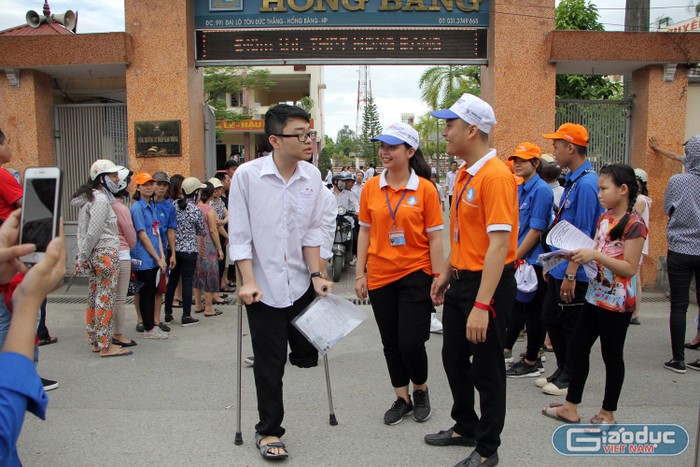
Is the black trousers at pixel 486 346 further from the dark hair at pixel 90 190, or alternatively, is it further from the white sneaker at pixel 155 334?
the white sneaker at pixel 155 334

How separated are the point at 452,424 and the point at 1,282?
3035 mm

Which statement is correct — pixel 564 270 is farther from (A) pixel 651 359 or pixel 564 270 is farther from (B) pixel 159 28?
(B) pixel 159 28

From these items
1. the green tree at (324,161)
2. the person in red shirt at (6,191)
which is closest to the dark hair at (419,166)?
the person in red shirt at (6,191)

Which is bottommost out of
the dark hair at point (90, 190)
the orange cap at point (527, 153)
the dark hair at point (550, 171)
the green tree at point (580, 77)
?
the dark hair at point (90, 190)

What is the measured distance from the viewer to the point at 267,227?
3752mm

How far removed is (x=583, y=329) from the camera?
4090mm

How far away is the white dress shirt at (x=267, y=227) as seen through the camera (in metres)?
3.74

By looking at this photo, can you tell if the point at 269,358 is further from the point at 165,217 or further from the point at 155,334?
the point at 165,217

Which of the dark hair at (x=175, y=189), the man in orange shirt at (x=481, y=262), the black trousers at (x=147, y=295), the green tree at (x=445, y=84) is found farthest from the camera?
the green tree at (x=445, y=84)

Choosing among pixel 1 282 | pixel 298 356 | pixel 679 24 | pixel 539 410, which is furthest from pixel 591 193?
pixel 679 24

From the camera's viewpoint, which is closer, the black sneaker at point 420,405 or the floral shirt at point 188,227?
the black sneaker at point 420,405

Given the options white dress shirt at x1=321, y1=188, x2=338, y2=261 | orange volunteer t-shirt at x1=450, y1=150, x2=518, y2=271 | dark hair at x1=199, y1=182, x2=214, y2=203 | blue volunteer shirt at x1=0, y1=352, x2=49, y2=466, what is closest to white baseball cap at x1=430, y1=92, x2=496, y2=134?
orange volunteer t-shirt at x1=450, y1=150, x2=518, y2=271

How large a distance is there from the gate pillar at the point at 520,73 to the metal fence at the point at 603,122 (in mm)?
750

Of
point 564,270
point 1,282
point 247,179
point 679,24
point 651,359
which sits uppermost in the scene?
point 679,24
